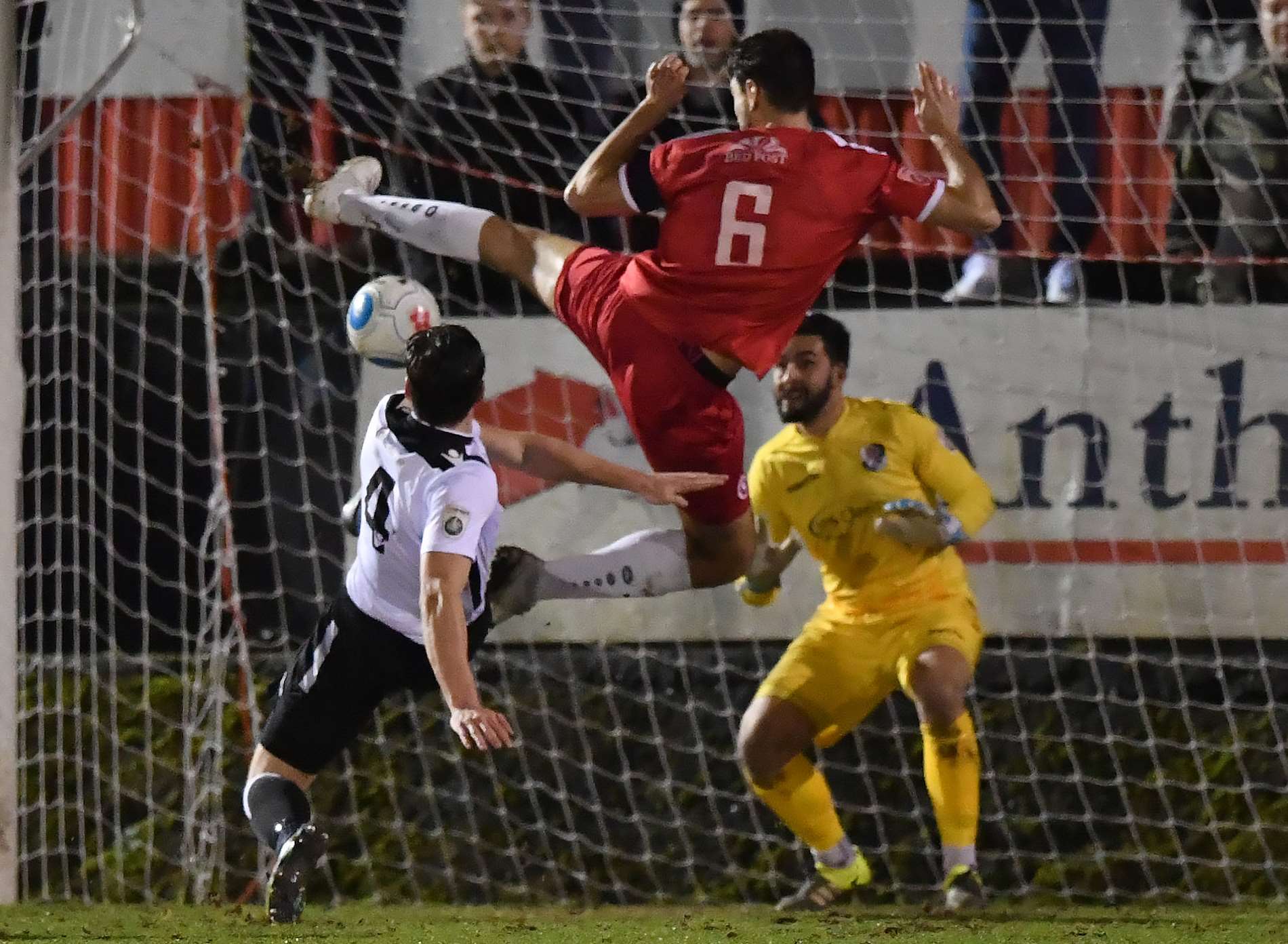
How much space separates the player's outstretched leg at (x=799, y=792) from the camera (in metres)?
5.49

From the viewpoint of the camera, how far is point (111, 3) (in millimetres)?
6309

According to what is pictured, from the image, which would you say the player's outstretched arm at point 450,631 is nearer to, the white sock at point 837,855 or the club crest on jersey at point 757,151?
the club crest on jersey at point 757,151

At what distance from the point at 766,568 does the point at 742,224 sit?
1.37 metres

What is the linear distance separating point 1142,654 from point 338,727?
266 centimetres

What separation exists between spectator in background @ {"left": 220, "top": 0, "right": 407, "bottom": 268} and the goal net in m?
0.02

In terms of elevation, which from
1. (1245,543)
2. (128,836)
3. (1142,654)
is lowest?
(128,836)

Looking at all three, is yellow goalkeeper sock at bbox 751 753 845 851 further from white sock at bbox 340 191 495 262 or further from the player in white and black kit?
white sock at bbox 340 191 495 262

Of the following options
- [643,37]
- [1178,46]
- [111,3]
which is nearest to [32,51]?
[111,3]

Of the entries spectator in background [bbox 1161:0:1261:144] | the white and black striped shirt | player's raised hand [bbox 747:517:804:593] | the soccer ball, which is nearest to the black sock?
the white and black striped shirt

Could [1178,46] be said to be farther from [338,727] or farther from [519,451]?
[338,727]

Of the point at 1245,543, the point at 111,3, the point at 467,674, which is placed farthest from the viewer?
the point at 111,3

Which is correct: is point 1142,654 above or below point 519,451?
below

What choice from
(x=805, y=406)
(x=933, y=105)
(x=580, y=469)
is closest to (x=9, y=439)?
(x=580, y=469)

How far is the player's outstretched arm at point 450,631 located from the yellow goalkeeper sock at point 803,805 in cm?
164
